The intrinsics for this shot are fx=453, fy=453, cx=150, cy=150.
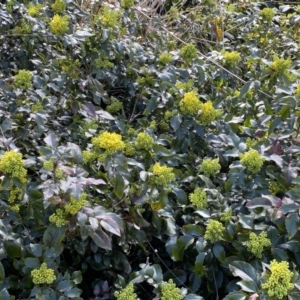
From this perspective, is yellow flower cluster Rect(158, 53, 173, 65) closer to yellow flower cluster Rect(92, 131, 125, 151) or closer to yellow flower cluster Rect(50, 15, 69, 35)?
yellow flower cluster Rect(50, 15, 69, 35)

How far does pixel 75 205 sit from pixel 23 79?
2.30 ft

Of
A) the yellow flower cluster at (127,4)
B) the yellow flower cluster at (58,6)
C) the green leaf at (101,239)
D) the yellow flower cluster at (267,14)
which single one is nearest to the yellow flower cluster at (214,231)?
the green leaf at (101,239)

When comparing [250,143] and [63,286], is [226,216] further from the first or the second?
[63,286]

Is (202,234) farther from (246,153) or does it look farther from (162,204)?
(246,153)

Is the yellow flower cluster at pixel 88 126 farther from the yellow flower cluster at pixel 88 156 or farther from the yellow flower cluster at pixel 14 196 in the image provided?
the yellow flower cluster at pixel 14 196

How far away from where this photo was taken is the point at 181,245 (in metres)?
1.37

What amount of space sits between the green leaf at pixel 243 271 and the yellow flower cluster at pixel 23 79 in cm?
102

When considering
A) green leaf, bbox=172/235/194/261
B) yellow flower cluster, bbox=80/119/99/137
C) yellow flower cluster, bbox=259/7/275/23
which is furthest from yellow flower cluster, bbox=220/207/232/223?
Answer: yellow flower cluster, bbox=259/7/275/23

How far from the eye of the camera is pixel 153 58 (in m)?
2.15

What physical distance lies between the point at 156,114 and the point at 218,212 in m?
0.68

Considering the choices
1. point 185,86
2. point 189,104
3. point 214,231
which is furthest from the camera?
point 185,86

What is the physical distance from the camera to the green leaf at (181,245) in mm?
1359

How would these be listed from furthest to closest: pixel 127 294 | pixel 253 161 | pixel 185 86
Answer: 1. pixel 185 86
2. pixel 253 161
3. pixel 127 294

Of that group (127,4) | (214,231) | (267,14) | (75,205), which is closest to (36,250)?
(75,205)
